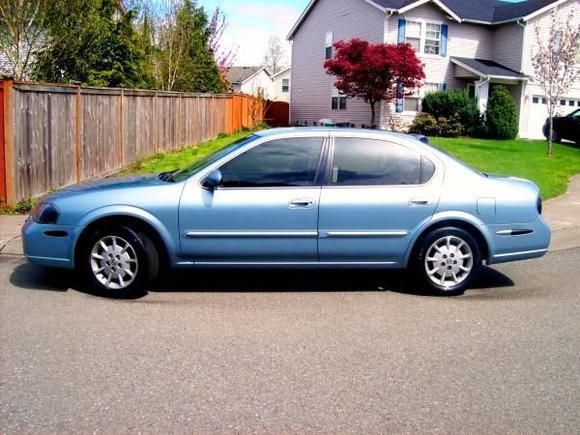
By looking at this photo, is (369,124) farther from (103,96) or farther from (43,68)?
(103,96)

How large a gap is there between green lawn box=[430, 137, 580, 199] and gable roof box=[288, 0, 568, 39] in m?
7.95

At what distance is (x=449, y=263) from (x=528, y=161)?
1296cm

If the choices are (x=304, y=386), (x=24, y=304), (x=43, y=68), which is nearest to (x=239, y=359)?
(x=304, y=386)

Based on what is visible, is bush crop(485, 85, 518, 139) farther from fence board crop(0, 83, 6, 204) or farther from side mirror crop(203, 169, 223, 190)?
side mirror crop(203, 169, 223, 190)

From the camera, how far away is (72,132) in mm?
11703

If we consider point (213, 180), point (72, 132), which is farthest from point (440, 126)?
point (213, 180)

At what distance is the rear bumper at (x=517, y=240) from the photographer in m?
6.37

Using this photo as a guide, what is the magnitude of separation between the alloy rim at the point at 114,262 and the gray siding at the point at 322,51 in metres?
25.0

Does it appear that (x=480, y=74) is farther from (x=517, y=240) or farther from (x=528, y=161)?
(x=517, y=240)

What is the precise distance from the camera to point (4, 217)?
9.46 metres

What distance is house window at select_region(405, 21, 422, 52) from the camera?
2930cm

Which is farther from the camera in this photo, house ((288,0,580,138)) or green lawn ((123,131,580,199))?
house ((288,0,580,138))

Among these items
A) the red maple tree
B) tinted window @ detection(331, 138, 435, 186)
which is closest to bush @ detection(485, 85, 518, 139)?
the red maple tree

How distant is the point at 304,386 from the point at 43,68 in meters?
15.7
